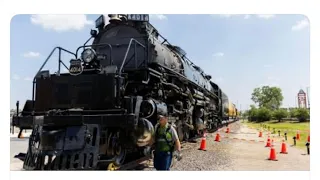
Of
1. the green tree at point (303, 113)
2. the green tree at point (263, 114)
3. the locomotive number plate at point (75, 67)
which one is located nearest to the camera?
the locomotive number plate at point (75, 67)

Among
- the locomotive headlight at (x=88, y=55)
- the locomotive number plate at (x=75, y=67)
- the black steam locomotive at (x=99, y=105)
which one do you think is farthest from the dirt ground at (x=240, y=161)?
the locomotive headlight at (x=88, y=55)

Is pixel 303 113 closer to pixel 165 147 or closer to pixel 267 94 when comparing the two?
pixel 267 94

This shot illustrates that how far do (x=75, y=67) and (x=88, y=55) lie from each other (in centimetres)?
47

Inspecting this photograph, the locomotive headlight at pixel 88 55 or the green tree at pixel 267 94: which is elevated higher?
the locomotive headlight at pixel 88 55

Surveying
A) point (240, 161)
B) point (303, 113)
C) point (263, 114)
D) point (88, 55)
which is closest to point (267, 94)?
point (303, 113)

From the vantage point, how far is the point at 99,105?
6742mm

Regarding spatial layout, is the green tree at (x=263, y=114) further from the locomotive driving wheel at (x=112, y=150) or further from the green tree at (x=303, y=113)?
the locomotive driving wheel at (x=112, y=150)

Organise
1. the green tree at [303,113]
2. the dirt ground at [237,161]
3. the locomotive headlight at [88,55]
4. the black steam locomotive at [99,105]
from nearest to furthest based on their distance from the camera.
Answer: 1. the black steam locomotive at [99,105]
2. the locomotive headlight at [88,55]
3. the dirt ground at [237,161]
4. the green tree at [303,113]

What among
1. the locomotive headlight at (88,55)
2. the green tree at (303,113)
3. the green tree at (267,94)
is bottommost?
the green tree at (303,113)

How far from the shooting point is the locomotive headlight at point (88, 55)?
7278 millimetres

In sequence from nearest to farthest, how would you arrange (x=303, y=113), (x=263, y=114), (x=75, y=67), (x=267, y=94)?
1. (x=75, y=67)
2. (x=303, y=113)
3. (x=267, y=94)
4. (x=263, y=114)

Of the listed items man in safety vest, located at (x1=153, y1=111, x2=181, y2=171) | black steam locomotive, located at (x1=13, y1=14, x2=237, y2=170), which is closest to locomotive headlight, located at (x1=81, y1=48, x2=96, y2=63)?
black steam locomotive, located at (x1=13, y1=14, x2=237, y2=170)
